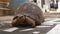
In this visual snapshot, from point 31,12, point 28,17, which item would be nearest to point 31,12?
point 31,12

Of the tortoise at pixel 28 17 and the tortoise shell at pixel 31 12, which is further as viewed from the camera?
the tortoise shell at pixel 31 12

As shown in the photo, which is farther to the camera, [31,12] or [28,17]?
[31,12]

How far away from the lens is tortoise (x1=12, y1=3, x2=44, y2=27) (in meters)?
2.64

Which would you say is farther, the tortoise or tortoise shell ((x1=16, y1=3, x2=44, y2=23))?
tortoise shell ((x1=16, y1=3, x2=44, y2=23))

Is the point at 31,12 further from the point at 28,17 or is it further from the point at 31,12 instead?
the point at 28,17

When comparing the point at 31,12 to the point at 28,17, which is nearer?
the point at 28,17

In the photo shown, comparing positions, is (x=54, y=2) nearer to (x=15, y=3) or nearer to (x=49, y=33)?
(x=15, y=3)

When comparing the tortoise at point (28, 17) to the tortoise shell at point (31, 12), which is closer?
the tortoise at point (28, 17)

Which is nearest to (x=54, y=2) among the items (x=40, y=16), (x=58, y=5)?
(x=58, y=5)

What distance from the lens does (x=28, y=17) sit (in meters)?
2.70

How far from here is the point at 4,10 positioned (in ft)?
21.5

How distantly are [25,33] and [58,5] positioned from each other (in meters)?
9.59

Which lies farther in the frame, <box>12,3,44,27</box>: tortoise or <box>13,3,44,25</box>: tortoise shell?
<box>13,3,44,25</box>: tortoise shell

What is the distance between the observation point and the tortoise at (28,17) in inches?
104
